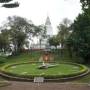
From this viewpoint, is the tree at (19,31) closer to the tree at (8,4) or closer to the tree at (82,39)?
the tree at (82,39)

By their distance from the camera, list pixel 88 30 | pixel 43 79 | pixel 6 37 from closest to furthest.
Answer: pixel 43 79 → pixel 88 30 → pixel 6 37

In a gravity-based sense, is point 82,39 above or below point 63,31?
below

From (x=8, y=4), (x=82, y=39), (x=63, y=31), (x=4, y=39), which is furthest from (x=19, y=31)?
(x=8, y=4)

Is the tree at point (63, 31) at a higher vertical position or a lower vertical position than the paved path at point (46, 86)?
higher

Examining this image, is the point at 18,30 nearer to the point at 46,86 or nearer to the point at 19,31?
the point at 19,31

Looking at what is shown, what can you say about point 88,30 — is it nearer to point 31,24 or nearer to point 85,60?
point 85,60

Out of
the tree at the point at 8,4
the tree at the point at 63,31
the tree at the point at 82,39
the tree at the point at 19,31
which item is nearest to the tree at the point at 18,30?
the tree at the point at 19,31

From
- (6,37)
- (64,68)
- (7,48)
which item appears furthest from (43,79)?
(7,48)

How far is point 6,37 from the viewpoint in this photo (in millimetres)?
46312

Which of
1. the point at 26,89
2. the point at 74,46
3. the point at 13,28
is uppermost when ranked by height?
the point at 13,28

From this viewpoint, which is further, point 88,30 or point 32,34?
point 32,34

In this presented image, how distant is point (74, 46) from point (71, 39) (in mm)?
1385

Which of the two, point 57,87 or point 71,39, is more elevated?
point 71,39

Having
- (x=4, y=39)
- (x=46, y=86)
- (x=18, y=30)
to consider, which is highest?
(x=18, y=30)
